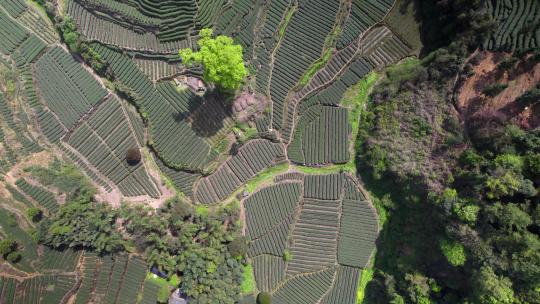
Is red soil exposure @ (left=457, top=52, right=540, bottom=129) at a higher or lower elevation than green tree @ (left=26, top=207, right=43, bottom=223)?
higher

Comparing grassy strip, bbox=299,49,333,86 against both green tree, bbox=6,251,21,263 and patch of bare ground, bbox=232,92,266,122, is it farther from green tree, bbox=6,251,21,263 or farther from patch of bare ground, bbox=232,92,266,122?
→ green tree, bbox=6,251,21,263

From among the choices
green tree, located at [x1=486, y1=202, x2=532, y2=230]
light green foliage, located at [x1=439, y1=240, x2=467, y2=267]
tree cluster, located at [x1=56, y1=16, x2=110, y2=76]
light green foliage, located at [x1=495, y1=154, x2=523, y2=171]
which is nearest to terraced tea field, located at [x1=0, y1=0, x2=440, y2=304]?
tree cluster, located at [x1=56, y1=16, x2=110, y2=76]

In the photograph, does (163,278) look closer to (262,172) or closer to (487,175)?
(262,172)

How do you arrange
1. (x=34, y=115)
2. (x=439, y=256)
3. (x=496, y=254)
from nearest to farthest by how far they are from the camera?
(x=496, y=254)
(x=439, y=256)
(x=34, y=115)

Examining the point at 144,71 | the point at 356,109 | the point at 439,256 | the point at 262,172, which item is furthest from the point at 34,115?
the point at 439,256

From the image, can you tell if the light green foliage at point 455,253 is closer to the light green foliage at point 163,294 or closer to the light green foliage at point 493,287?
the light green foliage at point 493,287
